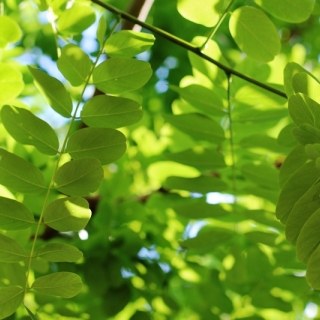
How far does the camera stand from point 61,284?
65 centimetres

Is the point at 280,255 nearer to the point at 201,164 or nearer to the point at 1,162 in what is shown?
the point at 201,164

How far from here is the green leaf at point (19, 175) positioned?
0.70m

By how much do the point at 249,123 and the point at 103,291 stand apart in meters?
0.49

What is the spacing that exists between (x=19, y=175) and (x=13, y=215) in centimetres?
6

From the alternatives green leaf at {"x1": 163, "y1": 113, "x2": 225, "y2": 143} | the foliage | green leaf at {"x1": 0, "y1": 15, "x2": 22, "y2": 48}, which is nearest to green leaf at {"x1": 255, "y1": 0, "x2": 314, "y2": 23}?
the foliage

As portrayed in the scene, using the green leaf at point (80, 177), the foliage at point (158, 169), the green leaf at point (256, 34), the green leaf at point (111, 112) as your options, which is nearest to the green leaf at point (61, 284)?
the foliage at point (158, 169)

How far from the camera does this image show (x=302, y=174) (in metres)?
0.62

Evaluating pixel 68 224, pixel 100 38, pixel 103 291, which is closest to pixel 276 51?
pixel 100 38

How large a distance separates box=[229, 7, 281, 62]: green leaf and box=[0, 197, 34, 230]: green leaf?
1.53 ft

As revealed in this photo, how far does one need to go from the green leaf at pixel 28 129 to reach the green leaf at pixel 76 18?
11.0 inches

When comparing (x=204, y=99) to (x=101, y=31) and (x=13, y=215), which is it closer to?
(x=101, y=31)

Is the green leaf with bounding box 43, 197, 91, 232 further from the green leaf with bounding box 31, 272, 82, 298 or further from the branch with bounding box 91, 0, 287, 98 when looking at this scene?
the branch with bounding box 91, 0, 287, 98

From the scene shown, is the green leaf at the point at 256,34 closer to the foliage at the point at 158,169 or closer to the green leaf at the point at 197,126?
the foliage at the point at 158,169

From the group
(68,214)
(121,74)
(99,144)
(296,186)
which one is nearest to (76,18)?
(121,74)
